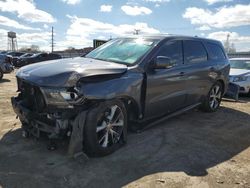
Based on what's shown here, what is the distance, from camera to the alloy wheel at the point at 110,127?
4.25 metres

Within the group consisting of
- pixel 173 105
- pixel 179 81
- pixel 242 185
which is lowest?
pixel 242 185

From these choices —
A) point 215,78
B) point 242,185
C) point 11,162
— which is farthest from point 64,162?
point 215,78

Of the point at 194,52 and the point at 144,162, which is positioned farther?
the point at 194,52

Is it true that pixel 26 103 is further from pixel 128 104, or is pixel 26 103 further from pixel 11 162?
pixel 128 104

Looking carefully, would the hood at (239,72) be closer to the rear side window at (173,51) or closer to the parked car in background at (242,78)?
the parked car in background at (242,78)

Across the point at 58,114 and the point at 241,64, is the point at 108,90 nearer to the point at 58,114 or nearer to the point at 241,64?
the point at 58,114

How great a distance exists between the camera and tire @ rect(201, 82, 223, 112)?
7.14m

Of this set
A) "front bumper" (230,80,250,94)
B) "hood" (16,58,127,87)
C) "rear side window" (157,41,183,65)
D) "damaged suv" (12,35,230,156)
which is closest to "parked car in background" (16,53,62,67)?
"front bumper" (230,80,250,94)

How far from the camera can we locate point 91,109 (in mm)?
3996

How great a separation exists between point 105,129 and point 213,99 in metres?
4.09

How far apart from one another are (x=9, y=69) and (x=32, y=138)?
9.72m

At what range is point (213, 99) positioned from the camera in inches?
294

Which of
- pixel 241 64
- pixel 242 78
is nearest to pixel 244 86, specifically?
pixel 242 78

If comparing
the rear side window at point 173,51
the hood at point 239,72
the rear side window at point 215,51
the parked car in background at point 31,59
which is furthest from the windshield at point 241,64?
the parked car in background at point 31,59
